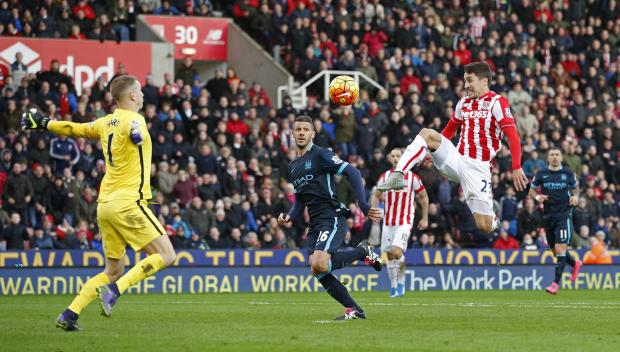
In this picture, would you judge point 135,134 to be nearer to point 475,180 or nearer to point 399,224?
point 475,180

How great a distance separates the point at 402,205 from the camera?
2127 centimetres

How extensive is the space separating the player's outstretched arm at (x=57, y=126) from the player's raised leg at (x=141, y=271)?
1283 mm

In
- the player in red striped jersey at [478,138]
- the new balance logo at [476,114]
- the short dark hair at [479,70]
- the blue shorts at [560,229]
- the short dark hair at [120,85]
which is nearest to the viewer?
the short dark hair at [120,85]

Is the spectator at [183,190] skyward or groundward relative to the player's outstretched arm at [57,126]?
groundward

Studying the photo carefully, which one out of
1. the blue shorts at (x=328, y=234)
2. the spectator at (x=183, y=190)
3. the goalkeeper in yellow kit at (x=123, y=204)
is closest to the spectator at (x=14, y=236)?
the spectator at (x=183, y=190)

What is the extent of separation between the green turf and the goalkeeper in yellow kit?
1.66ft

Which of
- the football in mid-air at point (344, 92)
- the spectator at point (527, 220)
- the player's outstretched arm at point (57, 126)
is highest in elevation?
the football in mid-air at point (344, 92)

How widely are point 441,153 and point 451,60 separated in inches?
768

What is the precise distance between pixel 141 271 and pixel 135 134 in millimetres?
1324

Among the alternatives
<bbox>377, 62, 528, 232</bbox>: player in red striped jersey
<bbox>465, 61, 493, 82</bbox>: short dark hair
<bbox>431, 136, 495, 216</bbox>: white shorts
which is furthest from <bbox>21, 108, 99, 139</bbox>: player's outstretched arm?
<bbox>465, 61, 493, 82</bbox>: short dark hair

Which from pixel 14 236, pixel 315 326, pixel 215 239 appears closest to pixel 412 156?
pixel 315 326

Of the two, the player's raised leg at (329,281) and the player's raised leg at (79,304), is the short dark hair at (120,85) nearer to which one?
the player's raised leg at (79,304)

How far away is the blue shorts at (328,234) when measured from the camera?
13.7 meters

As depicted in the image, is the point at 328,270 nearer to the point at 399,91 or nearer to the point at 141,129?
the point at 141,129
